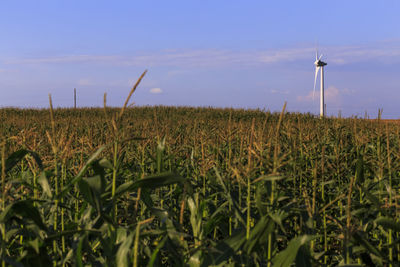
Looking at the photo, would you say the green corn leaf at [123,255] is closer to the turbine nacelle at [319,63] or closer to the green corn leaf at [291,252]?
the green corn leaf at [291,252]

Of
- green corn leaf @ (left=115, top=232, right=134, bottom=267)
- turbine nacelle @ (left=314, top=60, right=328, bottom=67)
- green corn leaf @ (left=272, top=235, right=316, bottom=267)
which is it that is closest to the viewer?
green corn leaf @ (left=115, top=232, right=134, bottom=267)

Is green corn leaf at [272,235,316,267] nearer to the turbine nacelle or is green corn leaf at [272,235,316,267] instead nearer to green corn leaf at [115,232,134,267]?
green corn leaf at [115,232,134,267]

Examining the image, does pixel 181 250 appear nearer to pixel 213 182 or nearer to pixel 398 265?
pixel 213 182

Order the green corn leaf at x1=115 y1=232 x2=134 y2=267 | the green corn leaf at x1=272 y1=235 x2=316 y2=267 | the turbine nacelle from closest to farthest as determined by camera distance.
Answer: the green corn leaf at x1=115 y1=232 x2=134 y2=267
the green corn leaf at x1=272 y1=235 x2=316 y2=267
the turbine nacelle

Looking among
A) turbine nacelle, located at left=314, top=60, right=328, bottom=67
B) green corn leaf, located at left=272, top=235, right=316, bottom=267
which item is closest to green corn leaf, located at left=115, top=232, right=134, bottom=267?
green corn leaf, located at left=272, top=235, right=316, bottom=267

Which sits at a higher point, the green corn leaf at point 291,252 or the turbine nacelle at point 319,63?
the turbine nacelle at point 319,63

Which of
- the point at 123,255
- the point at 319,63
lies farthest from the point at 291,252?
the point at 319,63

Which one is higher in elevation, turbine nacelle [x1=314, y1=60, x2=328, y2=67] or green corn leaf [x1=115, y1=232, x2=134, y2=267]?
turbine nacelle [x1=314, y1=60, x2=328, y2=67]

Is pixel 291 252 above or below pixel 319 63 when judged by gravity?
below

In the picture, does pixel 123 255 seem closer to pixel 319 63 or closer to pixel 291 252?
pixel 291 252

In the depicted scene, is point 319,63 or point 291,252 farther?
point 319,63

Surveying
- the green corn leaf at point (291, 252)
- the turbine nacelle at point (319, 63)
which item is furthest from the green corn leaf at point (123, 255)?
the turbine nacelle at point (319, 63)

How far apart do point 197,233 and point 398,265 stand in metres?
1.25

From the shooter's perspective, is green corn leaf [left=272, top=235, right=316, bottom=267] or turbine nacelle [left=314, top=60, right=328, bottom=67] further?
turbine nacelle [left=314, top=60, right=328, bottom=67]
